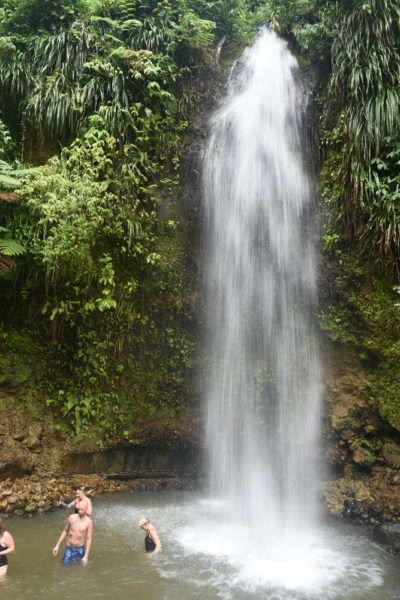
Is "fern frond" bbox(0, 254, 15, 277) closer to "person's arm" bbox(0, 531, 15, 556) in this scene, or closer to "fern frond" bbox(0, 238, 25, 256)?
"fern frond" bbox(0, 238, 25, 256)

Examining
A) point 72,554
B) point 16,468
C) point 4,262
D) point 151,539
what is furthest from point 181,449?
point 4,262

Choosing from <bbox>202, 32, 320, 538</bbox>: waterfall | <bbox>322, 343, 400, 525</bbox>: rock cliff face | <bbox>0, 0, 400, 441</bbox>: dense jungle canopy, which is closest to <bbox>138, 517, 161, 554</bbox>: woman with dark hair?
<bbox>202, 32, 320, 538</bbox>: waterfall

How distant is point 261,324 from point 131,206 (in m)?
3.80

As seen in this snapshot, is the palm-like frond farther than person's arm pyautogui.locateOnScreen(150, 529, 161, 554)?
Yes

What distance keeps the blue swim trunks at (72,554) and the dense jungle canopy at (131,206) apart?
2885 millimetres

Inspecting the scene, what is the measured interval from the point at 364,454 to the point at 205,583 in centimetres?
396

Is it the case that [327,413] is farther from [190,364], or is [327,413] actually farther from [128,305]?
[128,305]

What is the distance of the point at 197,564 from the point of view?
15.6 feet

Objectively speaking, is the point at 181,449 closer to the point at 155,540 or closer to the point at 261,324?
the point at 155,540

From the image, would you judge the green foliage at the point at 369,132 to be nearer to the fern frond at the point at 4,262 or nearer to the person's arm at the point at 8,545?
the fern frond at the point at 4,262

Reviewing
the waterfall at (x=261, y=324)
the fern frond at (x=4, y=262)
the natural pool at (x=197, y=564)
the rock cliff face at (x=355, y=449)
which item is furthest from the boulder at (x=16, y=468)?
the rock cliff face at (x=355, y=449)

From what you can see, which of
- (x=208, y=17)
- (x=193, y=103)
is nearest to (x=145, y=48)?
(x=193, y=103)

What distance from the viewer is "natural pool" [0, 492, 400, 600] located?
4.14 metres

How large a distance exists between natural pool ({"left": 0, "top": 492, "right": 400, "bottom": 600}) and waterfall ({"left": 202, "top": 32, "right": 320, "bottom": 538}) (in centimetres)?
121
